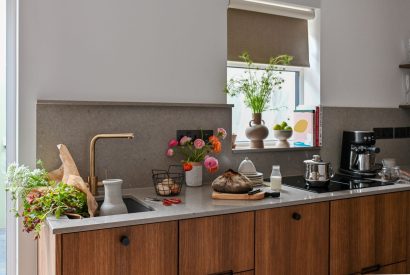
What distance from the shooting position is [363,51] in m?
3.06

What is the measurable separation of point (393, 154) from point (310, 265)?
1.76m

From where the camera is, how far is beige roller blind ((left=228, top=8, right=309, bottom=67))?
259 cm

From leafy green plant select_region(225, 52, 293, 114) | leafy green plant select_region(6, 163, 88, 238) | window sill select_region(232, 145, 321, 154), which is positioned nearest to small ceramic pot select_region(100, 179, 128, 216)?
leafy green plant select_region(6, 163, 88, 238)

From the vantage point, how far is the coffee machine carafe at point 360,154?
2.63 metres

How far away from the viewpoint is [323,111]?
2.84 m

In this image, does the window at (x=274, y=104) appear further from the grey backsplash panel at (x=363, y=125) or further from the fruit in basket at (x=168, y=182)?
the fruit in basket at (x=168, y=182)

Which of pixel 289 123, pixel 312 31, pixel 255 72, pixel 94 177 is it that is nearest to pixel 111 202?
pixel 94 177

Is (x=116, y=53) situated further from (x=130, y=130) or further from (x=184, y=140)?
(x=184, y=140)

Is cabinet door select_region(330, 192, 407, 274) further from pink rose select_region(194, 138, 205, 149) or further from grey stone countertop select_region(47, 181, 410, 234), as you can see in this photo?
pink rose select_region(194, 138, 205, 149)

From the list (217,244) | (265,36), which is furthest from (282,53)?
(217,244)

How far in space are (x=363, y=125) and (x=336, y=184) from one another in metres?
0.96

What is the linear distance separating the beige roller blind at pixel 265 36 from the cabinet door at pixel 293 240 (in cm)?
117

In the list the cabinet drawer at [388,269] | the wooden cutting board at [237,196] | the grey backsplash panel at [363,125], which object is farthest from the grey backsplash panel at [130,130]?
the cabinet drawer at [388,269]

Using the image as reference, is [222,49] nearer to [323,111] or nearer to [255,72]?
[255,72]
